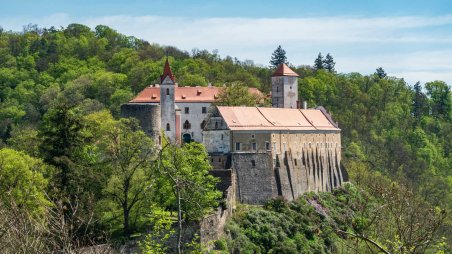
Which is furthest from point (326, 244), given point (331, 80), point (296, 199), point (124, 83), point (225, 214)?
point (331, 80)

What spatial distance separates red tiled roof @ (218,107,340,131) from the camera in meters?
52.9

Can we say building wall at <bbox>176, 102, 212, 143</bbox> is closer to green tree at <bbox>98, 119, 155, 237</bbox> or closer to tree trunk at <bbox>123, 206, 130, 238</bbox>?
green tree at <bbox>98, 119, 155, 237</bbox>

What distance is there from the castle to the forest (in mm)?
1456

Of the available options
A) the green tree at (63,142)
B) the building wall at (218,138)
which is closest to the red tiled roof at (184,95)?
the building wall at (218,138)

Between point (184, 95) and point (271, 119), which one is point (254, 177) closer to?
point (271, 119)

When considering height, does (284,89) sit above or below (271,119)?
above

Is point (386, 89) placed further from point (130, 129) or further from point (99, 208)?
point (99, 208)

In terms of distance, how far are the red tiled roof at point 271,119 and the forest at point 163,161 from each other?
4.96 metres

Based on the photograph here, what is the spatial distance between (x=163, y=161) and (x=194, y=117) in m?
24.9

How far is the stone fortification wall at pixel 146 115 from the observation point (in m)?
47.0

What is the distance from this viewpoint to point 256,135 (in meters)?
52.8

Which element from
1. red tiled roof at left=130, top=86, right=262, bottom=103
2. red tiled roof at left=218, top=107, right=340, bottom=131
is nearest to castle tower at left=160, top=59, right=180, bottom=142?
red tiled roof at left=218, top=107, right=340, bottom=131

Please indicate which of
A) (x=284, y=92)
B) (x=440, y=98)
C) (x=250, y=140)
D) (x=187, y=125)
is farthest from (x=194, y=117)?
(x=440, y=98)

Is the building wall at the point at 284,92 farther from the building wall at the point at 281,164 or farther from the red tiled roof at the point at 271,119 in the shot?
the building wall at the point at 281,164
